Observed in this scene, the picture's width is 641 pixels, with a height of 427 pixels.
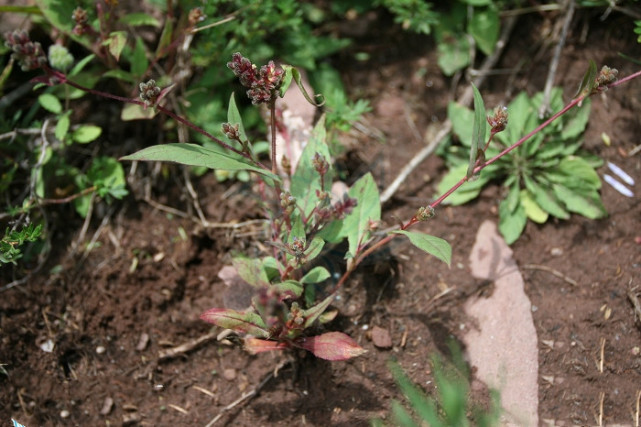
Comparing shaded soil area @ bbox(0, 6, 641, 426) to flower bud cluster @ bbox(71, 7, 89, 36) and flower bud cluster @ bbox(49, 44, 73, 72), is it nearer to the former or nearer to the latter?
flower bud cluster @ bbox(49, 44, 73, 72)

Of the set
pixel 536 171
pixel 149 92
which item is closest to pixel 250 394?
pixel 149 92

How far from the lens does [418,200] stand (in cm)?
301

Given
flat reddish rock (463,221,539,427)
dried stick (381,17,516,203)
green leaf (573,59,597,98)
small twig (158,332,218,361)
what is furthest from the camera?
dried stick (381,17,516,203)

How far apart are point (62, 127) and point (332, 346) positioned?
1.69 m

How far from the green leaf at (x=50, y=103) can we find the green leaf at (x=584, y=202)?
2.53 meters

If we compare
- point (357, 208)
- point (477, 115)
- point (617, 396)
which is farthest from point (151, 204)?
point (617, 396)

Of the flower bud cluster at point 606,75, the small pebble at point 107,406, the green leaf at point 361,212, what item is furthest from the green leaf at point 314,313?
the flower bud cluster at point 606,75

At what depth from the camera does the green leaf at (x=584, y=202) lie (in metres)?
2.74

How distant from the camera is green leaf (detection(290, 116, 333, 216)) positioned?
2.48 m

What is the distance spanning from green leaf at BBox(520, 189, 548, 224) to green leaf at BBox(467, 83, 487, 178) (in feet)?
2.74

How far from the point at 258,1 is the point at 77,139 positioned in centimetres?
117

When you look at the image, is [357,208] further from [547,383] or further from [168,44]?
[168,44]

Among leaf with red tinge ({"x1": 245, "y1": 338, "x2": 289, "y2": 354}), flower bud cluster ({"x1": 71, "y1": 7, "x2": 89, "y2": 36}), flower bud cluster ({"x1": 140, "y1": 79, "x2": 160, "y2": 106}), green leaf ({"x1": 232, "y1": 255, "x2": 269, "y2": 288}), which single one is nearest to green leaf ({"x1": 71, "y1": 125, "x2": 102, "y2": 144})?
flower bud cluster ({"x1": 71, "y1": 7, "x2": 89, "y2": 36})

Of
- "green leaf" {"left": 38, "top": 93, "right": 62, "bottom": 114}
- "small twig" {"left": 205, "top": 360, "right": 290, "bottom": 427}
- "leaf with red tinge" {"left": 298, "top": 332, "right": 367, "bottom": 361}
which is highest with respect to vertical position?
"green leaf" {"left": 38, "top": 93, "right": 62, "bottom": 114}
